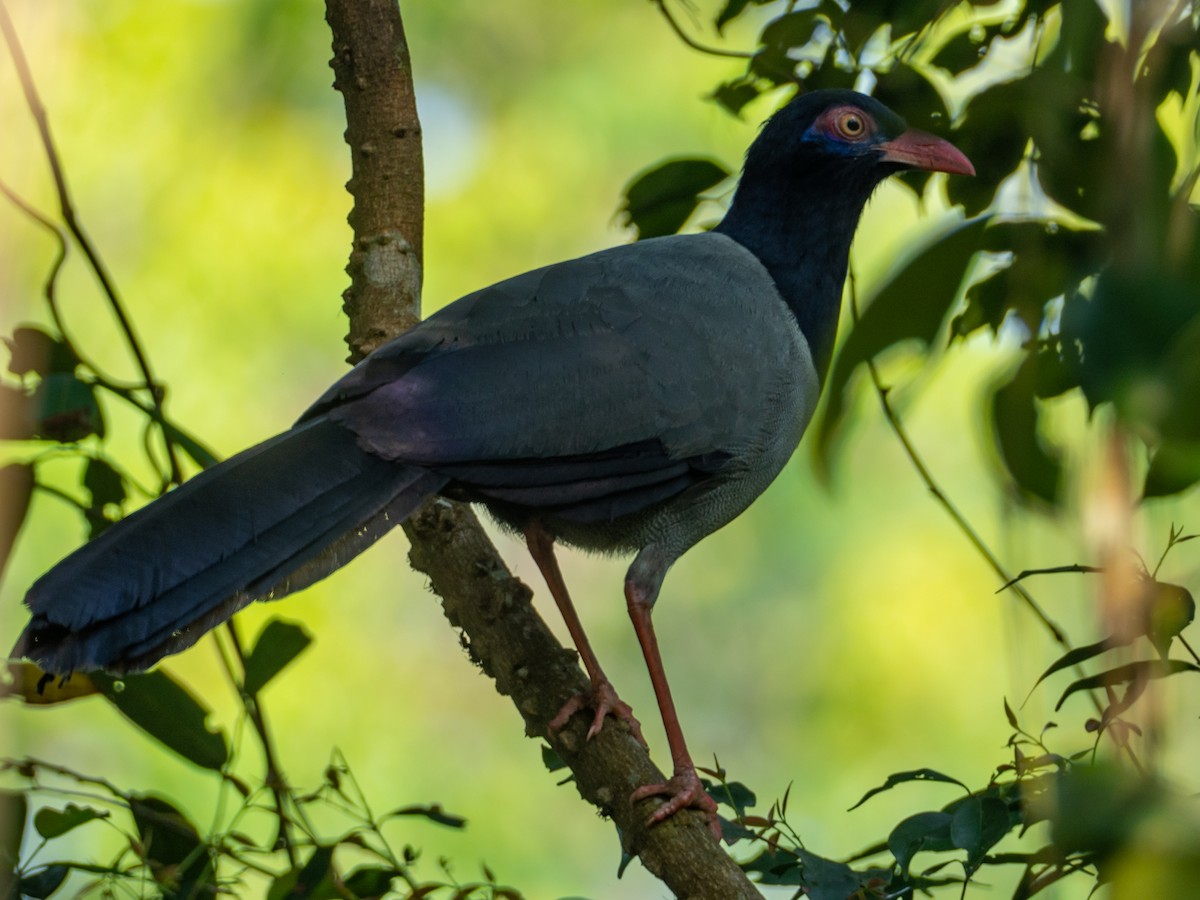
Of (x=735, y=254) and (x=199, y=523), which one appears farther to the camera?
(x=735, y=254)

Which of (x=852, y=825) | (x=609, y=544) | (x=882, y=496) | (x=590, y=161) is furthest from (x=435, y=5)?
(x=609, y=544)

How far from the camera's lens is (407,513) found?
2.79 meters

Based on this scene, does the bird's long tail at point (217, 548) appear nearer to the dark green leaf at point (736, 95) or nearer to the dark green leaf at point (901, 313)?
the dark green leaf at point (736, 95)

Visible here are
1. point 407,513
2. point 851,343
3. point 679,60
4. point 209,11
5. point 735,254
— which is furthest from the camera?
point 679,60

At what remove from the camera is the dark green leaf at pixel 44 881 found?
2.45m

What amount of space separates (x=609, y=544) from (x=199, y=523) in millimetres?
1149

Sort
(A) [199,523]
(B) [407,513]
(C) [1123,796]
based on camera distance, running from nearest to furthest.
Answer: (C) [1123,796]
(A) [199,523]
(B) [407,513]

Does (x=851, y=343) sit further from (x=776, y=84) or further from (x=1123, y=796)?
(x=776, y=84)

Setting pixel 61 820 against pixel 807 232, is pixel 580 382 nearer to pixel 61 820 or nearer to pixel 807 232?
pixel 807 232

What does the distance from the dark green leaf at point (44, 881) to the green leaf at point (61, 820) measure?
79 mm

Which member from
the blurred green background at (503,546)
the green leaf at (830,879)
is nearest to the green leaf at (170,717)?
the green leaf at (830,879)

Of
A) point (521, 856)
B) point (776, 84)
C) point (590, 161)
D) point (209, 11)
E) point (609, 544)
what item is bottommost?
point (609, 544)

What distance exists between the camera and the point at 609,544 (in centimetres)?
336

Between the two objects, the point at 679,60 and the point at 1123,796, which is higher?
the point at 679,60
